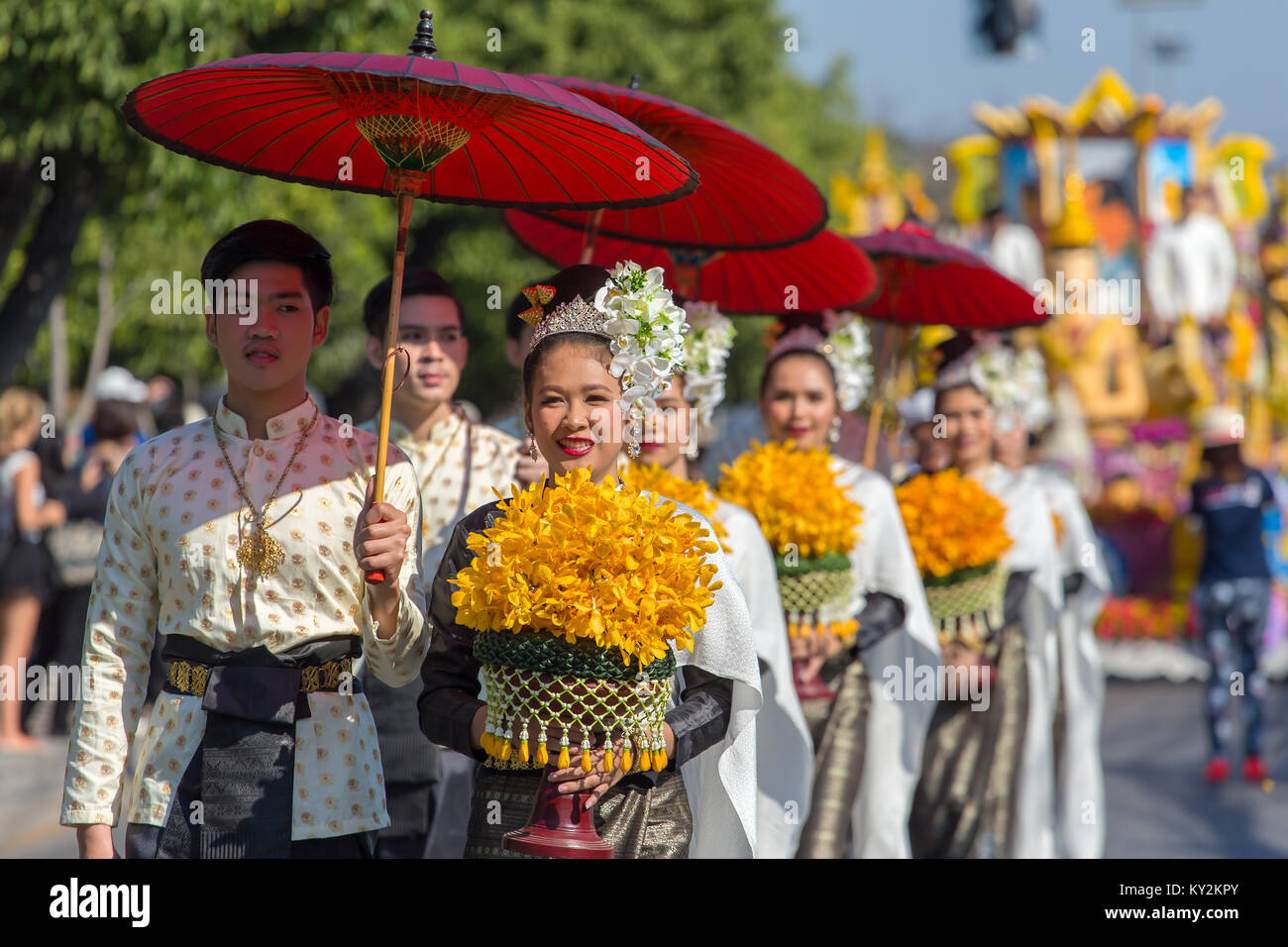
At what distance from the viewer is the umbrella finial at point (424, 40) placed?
11.7 ft

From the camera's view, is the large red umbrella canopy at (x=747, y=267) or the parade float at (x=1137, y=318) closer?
the large red umbrella canopy at (x=747, y=267)

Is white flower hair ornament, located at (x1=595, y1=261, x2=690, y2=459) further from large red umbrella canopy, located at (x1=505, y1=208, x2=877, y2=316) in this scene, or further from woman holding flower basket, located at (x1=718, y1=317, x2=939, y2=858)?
woman holding flower basket, located at (x1=718, y1=317, x2=939, y2=858)

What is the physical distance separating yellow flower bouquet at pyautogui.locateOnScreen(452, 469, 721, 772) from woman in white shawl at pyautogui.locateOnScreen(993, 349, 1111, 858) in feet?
16.3

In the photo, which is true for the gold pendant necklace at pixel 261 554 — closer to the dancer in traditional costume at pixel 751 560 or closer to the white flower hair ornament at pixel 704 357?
the dancer in traditional costume at pixel 751 560

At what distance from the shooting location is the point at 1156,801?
10.1 meters

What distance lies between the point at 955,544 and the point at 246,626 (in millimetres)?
3705

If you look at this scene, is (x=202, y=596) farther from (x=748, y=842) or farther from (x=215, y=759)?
(x=748, y=842)

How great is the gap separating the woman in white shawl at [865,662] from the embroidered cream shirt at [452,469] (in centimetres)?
107

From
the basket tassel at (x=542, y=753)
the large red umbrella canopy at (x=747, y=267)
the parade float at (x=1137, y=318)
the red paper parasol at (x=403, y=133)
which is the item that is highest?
the parade float at (x=1137, y=318)

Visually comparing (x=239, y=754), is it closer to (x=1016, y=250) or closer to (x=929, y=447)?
(x=929, y=447)

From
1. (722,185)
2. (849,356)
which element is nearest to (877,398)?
(849,356)

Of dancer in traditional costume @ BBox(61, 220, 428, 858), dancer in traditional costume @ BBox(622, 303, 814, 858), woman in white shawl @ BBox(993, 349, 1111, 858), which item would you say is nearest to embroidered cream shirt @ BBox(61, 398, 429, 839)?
dancer in traditional costume @ BBox(61, 220, 428, 858)

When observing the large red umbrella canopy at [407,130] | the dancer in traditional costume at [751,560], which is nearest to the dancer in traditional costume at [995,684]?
the dancer in traditional costume at [751,560]

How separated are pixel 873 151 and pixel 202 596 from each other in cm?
1896
